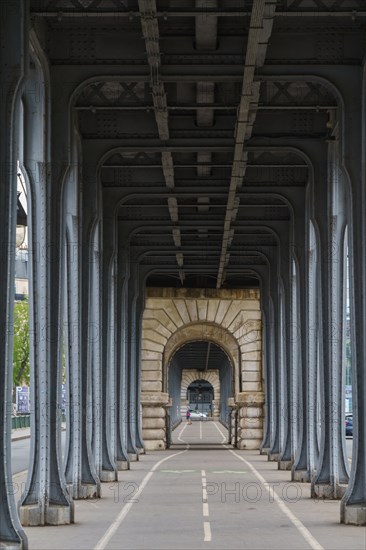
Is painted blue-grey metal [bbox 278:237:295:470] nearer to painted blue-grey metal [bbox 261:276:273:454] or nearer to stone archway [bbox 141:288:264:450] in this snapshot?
painted blue-grey metal [bbox 261:276:273:454]

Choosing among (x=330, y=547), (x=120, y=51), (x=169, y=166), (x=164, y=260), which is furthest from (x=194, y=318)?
(x=330, y=547)

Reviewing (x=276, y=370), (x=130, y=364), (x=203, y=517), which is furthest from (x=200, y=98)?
(x=276, y=370)

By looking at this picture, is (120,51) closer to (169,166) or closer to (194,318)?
(169,166)

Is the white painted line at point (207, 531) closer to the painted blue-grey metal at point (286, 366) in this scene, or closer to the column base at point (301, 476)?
the column base at point (301, 476)

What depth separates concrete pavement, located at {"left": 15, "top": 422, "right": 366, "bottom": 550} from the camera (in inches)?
784

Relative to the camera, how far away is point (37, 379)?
2350 centimetres

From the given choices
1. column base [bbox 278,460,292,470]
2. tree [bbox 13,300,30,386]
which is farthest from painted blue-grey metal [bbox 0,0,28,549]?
tree [bbox 13,300,30,386]

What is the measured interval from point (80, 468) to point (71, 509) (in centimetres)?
573

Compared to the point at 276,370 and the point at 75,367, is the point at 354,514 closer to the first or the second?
the point at 75,367

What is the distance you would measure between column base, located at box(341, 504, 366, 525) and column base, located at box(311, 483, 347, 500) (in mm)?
5714

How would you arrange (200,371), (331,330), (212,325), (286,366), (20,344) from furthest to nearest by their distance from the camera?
(200,371) → (20,344) → (212,325) → (286,366) → (331,330)

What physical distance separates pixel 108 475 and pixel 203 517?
11.1m

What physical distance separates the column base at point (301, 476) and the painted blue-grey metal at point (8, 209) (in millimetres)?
18431

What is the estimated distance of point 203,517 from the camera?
2425cm
